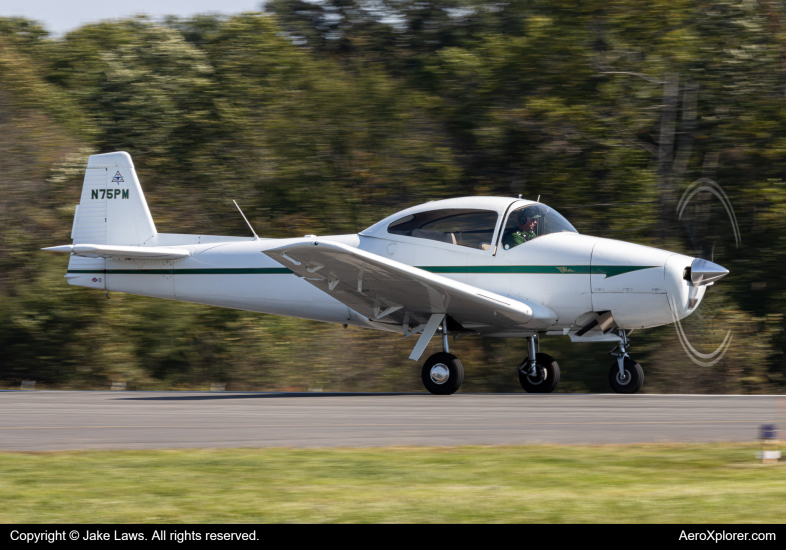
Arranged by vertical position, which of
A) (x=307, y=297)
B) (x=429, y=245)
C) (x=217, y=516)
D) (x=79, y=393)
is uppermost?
(x=217, y=516)

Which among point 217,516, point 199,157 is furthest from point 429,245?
point 199,157

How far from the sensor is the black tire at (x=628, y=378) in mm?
11391

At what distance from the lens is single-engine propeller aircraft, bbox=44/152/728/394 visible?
425 inches

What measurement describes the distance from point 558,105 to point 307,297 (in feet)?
28.7

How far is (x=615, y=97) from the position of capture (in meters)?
19.2

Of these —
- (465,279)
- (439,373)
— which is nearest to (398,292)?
(465,279)

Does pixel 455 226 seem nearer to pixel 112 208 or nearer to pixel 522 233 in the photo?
pixel 522 233

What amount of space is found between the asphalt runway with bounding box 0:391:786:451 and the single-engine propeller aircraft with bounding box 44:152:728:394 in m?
0.96

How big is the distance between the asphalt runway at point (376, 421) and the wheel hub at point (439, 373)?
290 millimetres

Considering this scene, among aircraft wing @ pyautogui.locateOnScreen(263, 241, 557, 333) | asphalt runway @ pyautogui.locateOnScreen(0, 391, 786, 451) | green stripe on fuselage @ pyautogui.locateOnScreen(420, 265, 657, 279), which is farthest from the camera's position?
green stripe on fuselage @ pyautogui.locateOnScreen(420, 265, 657, 279)

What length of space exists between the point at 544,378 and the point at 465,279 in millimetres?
1677

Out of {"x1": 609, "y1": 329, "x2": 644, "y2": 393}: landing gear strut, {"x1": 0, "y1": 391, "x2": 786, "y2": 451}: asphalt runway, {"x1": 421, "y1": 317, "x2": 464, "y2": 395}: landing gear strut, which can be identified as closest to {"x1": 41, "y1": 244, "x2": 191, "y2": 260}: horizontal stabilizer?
{"x1": 0, "y1": 391, "x2": 786, "y2": 451}: asphalt runway

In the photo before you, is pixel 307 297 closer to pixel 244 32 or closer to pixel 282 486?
pixel 282 486

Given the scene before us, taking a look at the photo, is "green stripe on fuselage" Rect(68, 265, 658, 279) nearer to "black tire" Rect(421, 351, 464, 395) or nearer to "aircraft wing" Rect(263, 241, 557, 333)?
"aircraft wing" Rect(263, 241, 557, 333)
